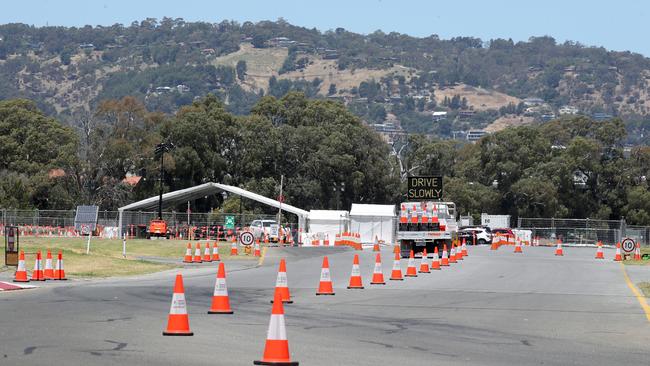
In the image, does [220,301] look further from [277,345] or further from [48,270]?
[48,270]

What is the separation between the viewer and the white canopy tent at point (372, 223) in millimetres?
73000

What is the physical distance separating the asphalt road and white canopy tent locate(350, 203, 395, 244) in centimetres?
4354

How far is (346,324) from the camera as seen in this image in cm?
1706

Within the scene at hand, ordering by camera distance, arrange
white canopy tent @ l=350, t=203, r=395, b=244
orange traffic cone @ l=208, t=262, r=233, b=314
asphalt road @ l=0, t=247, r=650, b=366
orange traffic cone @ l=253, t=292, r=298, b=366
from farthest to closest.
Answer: white canopy tent @ l=350, t=203, r=395, b=244 < orange traffic cone @ l=208, t=262, r=233, b=314 < asphalt road @ l=0, t=247, r=650, b=366 < orange traffic cone @ l=253, t=292, r=298, b=366

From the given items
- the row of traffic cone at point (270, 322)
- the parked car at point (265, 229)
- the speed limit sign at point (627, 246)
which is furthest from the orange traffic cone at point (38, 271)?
the parked car at point (265, 229)

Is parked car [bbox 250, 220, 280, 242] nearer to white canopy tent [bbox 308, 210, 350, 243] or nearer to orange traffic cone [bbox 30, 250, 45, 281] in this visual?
white canopy tent [bbox 308, 210, 350, 243]

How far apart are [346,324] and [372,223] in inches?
2215

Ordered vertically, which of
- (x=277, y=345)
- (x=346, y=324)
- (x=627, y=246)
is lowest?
(x=346, y=324)

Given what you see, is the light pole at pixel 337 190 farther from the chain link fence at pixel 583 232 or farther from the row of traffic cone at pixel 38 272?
the row of traffic cone at pixel 38 272

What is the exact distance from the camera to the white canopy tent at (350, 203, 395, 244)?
73000 millimetres

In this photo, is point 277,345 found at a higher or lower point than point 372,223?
lower

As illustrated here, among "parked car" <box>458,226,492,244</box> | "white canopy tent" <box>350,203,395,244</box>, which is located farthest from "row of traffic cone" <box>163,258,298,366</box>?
"parked car" <box>458,226,492,244</box>

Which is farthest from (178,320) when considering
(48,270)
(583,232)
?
(583,232)

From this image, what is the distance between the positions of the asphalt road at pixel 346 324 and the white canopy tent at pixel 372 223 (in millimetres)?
43538
